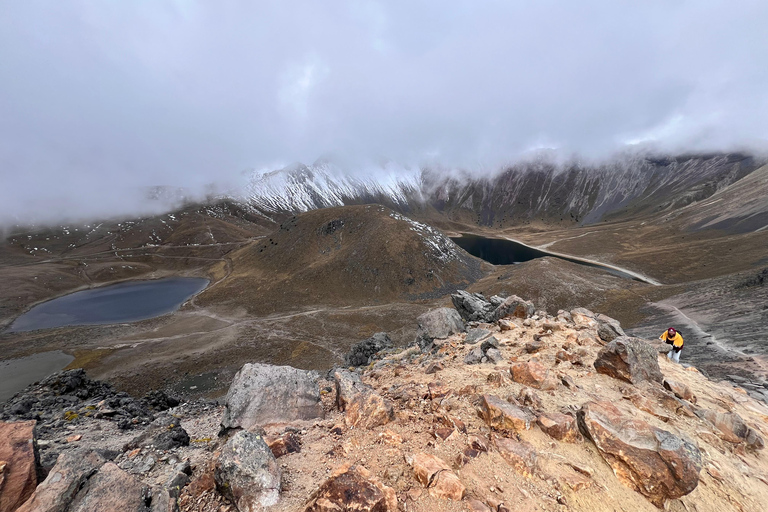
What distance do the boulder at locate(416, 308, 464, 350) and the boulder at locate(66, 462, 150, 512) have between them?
18.0 metres

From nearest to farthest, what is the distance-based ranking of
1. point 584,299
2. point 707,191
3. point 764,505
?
point 764,505 < point 584,299 < point 707,191

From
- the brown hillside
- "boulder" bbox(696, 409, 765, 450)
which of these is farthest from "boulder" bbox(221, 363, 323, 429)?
the brown hillside

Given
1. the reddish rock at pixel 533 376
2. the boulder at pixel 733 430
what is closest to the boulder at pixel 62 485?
the reddish rock at pixel 533 376

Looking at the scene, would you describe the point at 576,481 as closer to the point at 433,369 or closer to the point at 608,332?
the point at 433,369

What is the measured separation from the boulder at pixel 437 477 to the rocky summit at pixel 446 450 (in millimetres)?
39

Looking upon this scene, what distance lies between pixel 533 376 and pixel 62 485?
12.4 meters

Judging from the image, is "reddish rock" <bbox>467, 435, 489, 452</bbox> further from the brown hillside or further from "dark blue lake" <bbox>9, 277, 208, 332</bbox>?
"dark blue lake" <bbox>9, 277, 208, 332</bbox>

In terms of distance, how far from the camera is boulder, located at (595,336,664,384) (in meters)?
10.5

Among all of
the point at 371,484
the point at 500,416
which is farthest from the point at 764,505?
the point at 371,484

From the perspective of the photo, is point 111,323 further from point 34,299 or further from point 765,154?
point 765,154

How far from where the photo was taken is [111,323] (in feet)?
180

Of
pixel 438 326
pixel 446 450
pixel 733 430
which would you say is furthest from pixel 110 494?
pixel 438 326

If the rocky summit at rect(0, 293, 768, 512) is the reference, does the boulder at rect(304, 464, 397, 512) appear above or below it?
above

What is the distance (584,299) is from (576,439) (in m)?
53.0
